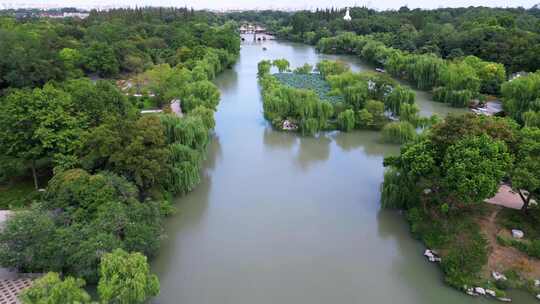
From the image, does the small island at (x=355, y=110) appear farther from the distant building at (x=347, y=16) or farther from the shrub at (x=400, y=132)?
the distant building at (x=347, y=16)

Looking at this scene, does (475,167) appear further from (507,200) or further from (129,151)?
(129,151)

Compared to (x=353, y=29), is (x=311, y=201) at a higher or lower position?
lower

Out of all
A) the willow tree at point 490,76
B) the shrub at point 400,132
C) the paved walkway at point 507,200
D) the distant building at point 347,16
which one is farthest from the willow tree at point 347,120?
the distant building at point 347,16

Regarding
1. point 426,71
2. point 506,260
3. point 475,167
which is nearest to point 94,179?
point 475,167

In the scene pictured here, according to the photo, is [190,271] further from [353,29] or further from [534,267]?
[353,29]

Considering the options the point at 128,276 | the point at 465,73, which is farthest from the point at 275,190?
the point at 465,73
